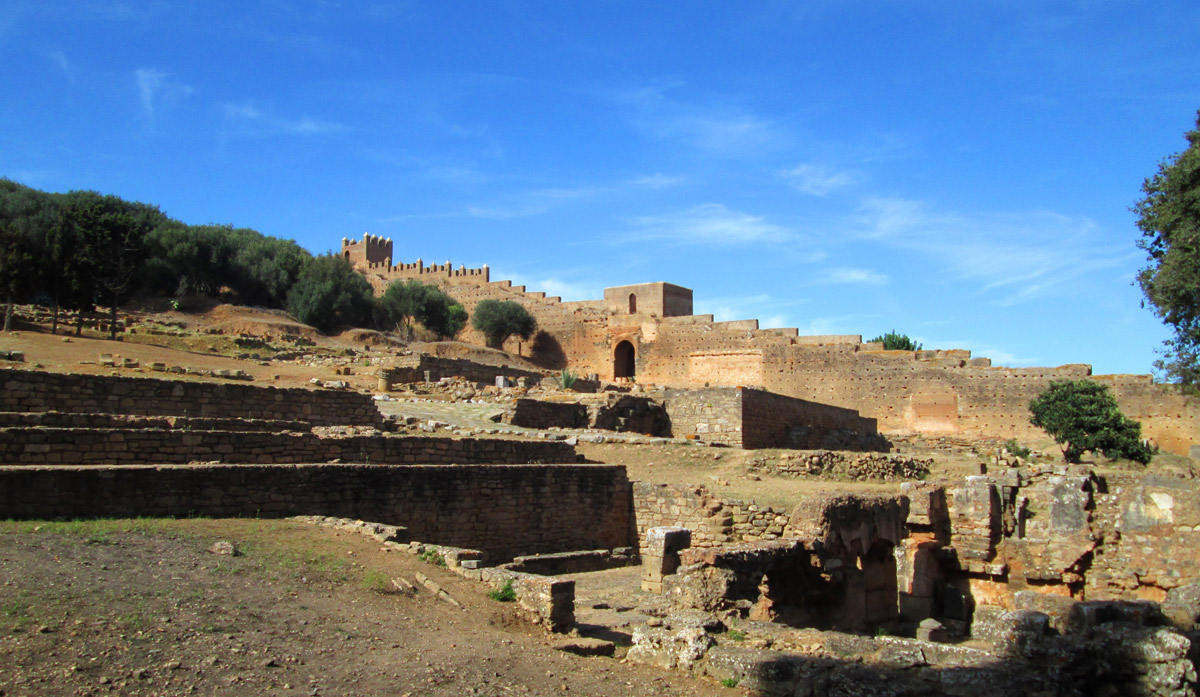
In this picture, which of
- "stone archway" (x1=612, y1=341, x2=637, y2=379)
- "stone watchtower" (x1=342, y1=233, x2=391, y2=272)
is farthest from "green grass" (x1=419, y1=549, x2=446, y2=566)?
"stone watchtower" (x1=342, y1=233, x2=391, y2=272)

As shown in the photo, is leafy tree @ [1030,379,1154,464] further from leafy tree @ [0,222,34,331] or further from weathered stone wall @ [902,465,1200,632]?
leafy tree @ [0,222,34,331]

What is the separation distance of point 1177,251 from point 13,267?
29.1m

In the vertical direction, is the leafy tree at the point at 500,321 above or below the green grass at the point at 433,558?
above

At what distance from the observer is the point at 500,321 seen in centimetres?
4575

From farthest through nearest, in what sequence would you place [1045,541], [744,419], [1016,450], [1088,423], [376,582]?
[1016,450]
[1088,423]
[744,419]
[1045,541]
[376,582]

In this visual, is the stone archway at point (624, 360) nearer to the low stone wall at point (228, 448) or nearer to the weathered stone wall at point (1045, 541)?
the low stone wall at point (228, 448)

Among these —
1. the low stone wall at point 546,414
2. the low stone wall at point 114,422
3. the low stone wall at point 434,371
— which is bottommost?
the low stone wall at point 114,422

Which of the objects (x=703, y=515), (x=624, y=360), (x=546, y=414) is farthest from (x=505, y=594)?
(x=624, y=360)

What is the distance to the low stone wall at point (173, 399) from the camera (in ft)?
36.2

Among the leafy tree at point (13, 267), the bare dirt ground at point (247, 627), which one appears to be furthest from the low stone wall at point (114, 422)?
Answer: the leafy tree at point (13, 267)

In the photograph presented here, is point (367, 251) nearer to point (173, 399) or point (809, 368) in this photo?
point (809, 368)

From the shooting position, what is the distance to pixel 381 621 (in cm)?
644

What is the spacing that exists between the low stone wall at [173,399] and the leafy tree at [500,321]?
30842mm

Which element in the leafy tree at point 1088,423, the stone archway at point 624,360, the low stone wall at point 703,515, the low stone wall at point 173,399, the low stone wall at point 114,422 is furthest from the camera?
the stone archway at point 624,360
